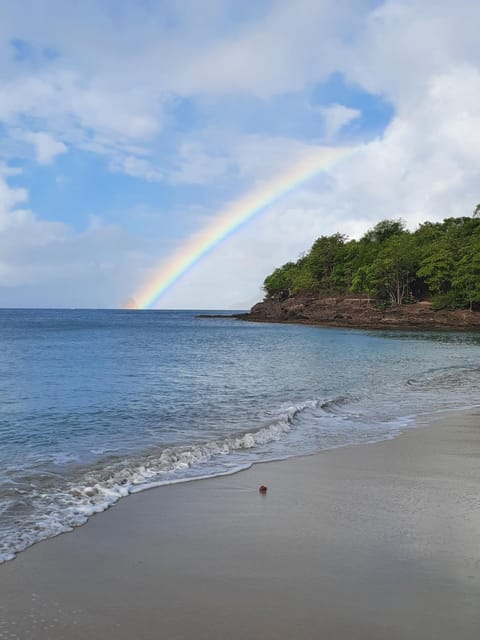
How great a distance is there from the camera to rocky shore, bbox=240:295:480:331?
278 ft

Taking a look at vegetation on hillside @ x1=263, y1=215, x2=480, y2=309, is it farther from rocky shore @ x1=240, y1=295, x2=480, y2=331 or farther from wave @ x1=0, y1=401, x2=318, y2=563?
wave @ x1=0, y1=401, x2=318, y2=563

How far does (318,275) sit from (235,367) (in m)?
104

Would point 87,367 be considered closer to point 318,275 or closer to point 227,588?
point 227,588

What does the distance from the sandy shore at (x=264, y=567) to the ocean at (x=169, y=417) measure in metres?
1.11

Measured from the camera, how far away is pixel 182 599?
5.05m

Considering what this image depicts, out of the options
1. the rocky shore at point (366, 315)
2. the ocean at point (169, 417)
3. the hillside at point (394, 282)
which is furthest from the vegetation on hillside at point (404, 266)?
the ocean at point (169, 417)

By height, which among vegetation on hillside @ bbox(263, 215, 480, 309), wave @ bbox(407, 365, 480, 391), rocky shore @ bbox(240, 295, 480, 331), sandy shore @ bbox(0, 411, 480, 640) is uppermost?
vegetation on hillside @ bbox(263, 215, 480, 309)

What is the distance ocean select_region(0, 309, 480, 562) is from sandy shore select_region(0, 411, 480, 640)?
3.65 ft

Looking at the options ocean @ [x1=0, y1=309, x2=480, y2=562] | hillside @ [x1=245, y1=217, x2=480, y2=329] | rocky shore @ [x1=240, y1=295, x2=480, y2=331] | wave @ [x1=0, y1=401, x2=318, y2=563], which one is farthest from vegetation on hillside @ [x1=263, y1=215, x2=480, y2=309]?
wave @ [x1=0, y1=401, x2=318, y2=563]

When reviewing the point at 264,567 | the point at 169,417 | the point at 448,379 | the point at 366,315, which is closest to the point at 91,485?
the point at 264,567

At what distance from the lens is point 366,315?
9475 cm

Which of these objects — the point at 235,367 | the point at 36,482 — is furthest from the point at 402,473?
the point at 235,367

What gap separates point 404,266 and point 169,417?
88.0 metres

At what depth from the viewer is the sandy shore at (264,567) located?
4.58 meters
